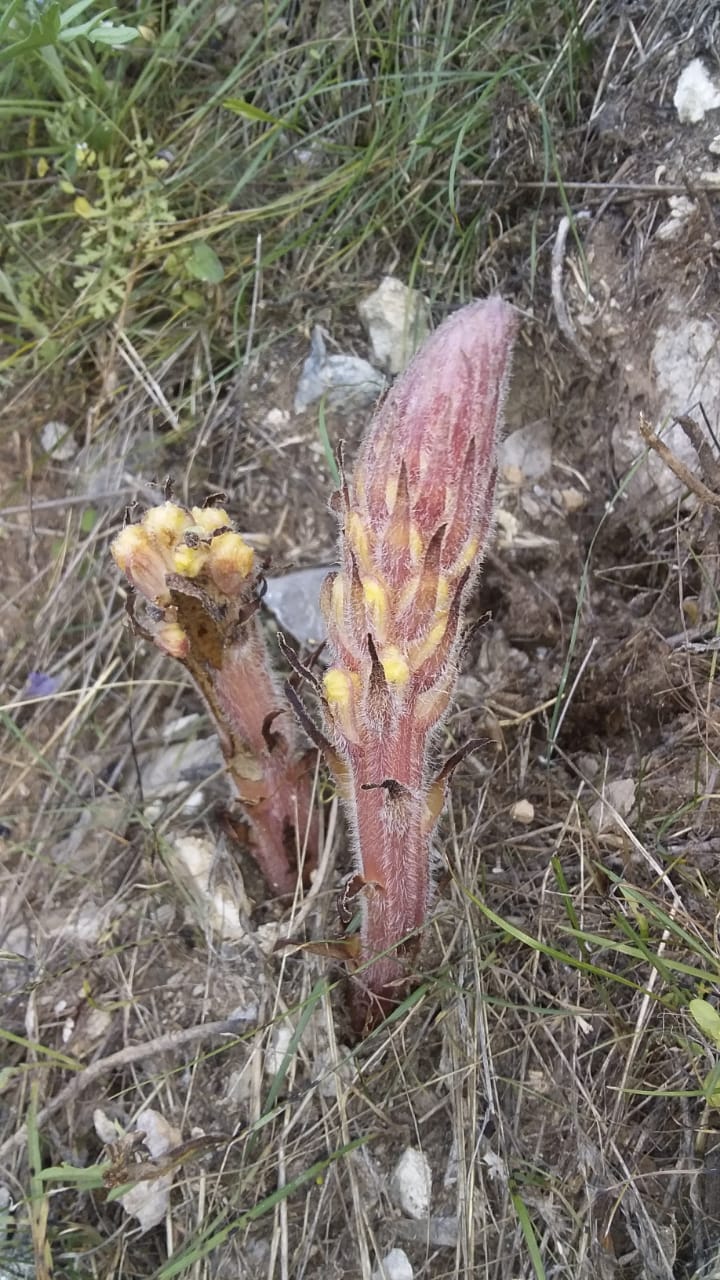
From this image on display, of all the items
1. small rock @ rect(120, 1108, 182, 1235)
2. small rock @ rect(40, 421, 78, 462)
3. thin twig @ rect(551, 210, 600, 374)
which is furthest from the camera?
small rock @ rect(40, 421, 78, 462)

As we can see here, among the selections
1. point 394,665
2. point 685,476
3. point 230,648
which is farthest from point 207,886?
point 685,476

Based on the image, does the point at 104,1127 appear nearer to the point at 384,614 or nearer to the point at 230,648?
the point at 230,648

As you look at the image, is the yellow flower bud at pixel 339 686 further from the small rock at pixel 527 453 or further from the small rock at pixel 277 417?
the small rock at pixel 277 417

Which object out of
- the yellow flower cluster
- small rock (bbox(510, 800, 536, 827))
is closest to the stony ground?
small rock (bbox(510, 800, 536, 827))

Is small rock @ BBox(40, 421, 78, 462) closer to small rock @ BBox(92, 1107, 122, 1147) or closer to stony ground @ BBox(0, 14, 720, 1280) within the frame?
stony ground @ BBox(0, 14, 720, 1280)

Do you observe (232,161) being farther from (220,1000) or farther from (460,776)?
(220,1000)

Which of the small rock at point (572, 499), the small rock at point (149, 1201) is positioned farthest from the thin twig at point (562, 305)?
the small rock at point (149, 1201)
